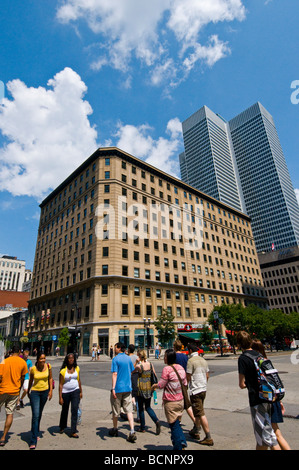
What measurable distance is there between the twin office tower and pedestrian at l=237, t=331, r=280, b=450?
166 metres

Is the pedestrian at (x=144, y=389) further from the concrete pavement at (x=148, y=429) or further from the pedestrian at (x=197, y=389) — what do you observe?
the pedestrian at (x=197, y=389)

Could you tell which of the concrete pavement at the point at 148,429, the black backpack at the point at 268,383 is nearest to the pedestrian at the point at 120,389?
the concrete pavement at the point at 148,429

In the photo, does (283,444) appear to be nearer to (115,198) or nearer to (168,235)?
(115,198)

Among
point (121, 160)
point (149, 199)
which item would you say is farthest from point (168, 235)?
point (121, 160)

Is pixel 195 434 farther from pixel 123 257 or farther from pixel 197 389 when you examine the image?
pixel 123 257

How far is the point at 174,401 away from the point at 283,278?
108m

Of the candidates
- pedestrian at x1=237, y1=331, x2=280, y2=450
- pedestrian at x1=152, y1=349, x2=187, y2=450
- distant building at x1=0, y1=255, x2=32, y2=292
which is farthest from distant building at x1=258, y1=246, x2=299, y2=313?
distant building at x1=0, y1=255, x2=32, y2=292

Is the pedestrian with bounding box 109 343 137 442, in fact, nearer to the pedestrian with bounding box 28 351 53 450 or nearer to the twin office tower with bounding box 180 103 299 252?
the pedestrian with bounding box 28 351 53 450

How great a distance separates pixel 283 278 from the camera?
9956 cm

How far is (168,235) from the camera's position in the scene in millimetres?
50656

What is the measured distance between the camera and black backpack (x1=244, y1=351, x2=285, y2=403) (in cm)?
369

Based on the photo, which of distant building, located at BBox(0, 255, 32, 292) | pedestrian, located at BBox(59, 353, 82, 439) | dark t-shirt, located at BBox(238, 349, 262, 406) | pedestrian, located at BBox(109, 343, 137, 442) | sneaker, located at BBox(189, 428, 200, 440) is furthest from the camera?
distant building, located at BBox(0, 255, 32, 292)

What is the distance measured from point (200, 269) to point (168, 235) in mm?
10968

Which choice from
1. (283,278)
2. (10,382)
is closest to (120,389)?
(10,382)
